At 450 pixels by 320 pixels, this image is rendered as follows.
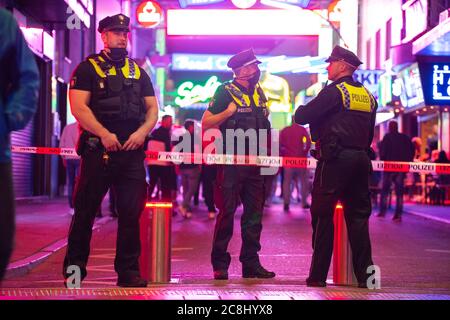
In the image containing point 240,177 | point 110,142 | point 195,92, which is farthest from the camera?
point 195,92

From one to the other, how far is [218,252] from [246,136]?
112cm

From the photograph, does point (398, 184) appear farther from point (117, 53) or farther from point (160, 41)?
point (160, 41)

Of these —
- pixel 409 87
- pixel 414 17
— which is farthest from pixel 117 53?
pixel 409 87

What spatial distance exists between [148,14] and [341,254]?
22765 mm

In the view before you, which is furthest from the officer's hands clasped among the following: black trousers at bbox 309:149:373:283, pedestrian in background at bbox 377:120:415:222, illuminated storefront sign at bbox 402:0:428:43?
illuminated storefront sign at bbox 402:0:428:43

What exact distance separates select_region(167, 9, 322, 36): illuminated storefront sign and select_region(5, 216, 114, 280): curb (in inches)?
607

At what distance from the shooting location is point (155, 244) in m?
7.72

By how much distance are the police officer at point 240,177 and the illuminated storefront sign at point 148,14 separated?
21658mm

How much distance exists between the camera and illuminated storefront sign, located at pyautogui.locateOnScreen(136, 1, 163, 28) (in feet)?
96.9

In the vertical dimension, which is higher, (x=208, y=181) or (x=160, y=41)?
(x=160, y=41)

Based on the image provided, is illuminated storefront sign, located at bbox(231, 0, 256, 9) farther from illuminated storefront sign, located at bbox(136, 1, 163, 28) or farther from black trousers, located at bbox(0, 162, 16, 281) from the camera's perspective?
black trousers, located at bbox(0, 162, 16, 281)

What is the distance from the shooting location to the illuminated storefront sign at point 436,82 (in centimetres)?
2431

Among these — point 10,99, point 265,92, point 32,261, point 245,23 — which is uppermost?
point 245,23
